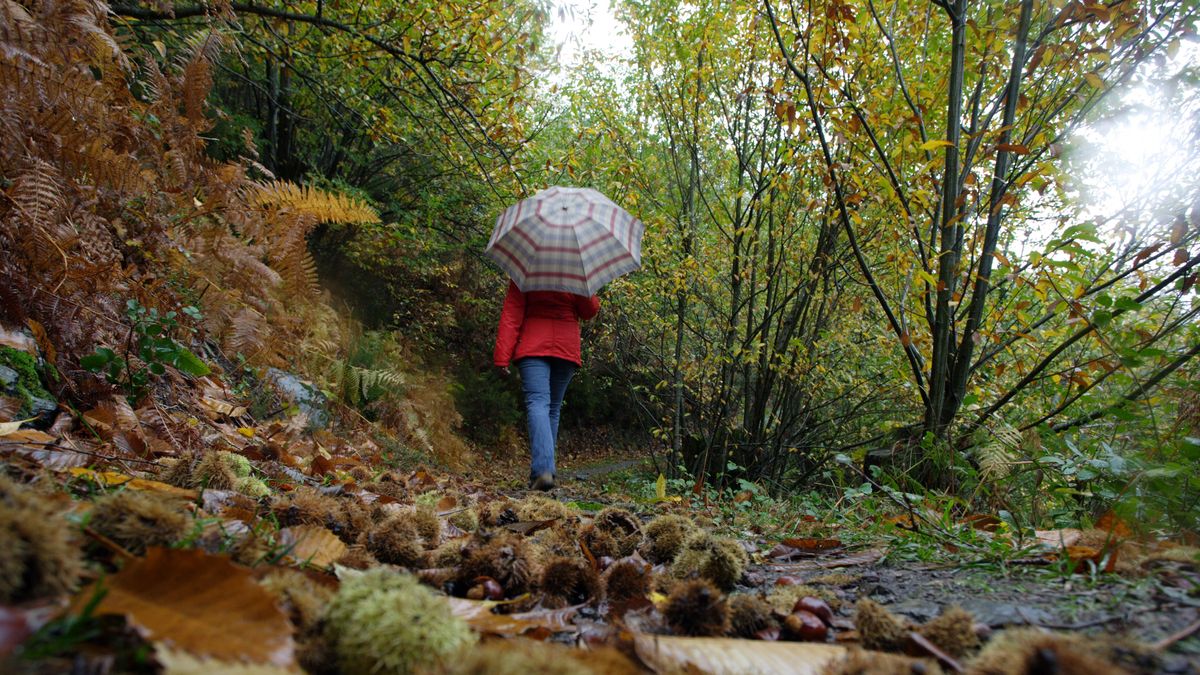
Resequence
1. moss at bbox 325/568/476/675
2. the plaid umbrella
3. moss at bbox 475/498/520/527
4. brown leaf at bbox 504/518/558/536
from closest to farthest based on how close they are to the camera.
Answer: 1. moss at bbox 325/568/476/675
2. brown leaf at bbox 504/518/558/536
3. moss at bbox 475/498/520/527
4. the plaid umbrella

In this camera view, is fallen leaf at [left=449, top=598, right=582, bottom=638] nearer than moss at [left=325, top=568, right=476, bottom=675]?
No

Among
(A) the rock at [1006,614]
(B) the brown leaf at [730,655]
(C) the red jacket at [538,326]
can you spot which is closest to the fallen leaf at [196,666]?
(B) the brown leaf at [730,655]

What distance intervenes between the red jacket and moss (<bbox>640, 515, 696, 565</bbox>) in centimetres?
305

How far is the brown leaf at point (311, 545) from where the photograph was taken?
52.1 inches

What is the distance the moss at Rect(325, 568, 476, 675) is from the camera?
802mm

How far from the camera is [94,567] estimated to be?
2.86 ft

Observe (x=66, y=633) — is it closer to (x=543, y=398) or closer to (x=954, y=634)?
(x=954, y=634)

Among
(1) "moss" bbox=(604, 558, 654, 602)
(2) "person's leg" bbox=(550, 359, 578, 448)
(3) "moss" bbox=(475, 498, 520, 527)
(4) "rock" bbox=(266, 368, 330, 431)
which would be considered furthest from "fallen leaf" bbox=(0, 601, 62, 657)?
(4) "rock" bbox=(266, 368, 330, 431)

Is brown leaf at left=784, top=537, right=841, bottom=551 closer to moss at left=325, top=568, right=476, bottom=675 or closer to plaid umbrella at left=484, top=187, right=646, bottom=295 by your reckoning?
moss at left=325, top=568, right=476, bottom=675

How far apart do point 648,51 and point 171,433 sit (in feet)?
23.8

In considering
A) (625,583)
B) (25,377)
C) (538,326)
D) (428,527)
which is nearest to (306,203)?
(25,377)

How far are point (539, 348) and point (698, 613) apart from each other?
393 centimetres

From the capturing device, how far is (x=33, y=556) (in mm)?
721

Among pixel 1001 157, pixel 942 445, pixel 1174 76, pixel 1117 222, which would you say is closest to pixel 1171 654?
pixel 942 445
